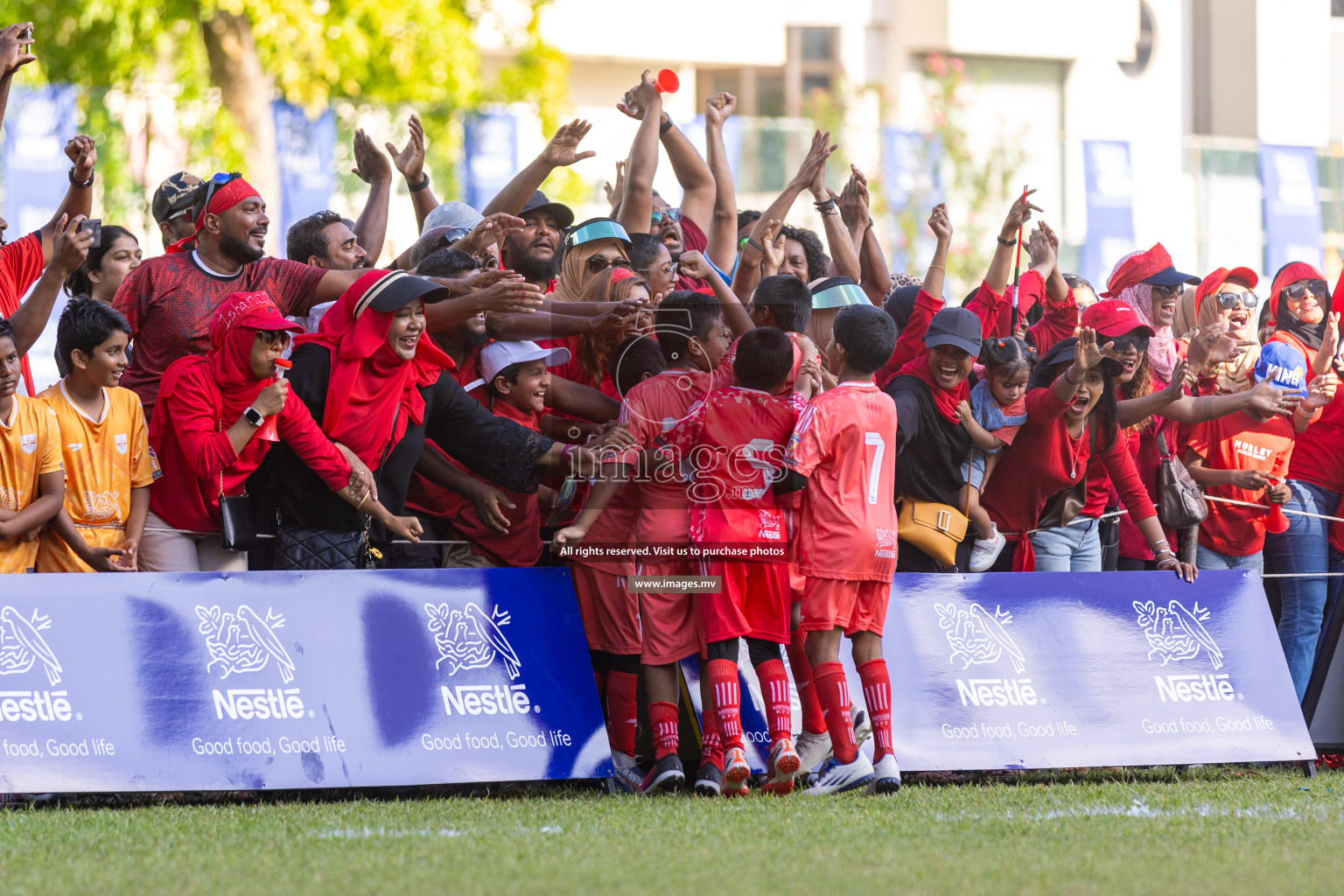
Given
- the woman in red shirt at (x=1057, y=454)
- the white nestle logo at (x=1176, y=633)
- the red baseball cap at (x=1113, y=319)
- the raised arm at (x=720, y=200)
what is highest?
the raised arm at (x=720, y=200)

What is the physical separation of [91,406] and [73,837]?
1.92m

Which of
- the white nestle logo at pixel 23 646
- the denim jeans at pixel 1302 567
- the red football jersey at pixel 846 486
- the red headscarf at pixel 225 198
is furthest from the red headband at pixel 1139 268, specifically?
the white nestle logo at pixel 23 646

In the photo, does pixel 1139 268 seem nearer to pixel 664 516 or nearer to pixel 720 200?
pixel 720 200

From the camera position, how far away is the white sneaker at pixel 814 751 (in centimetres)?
629

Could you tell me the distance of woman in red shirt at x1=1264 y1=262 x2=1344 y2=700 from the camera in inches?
301

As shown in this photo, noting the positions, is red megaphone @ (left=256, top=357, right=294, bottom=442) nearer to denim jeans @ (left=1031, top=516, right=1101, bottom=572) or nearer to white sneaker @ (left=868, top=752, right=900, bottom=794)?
white sneaker @ (left=868, top=752, right=900, bottom=794)

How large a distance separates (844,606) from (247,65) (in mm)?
12531

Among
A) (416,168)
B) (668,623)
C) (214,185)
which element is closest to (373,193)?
(416,168)

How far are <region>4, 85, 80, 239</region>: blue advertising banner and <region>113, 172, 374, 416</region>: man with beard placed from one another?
9.29 metres

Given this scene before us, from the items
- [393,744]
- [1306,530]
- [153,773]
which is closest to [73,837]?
[153,773]

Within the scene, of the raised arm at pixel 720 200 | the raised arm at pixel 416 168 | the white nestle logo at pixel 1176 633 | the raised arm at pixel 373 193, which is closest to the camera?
the white nestle logo at pixel 1176 633

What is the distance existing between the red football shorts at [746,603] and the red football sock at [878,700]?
355 mm

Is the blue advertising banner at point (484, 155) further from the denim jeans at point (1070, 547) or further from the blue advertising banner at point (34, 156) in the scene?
the denim jeans at point (1070, 547)

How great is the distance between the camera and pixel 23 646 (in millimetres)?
5781
